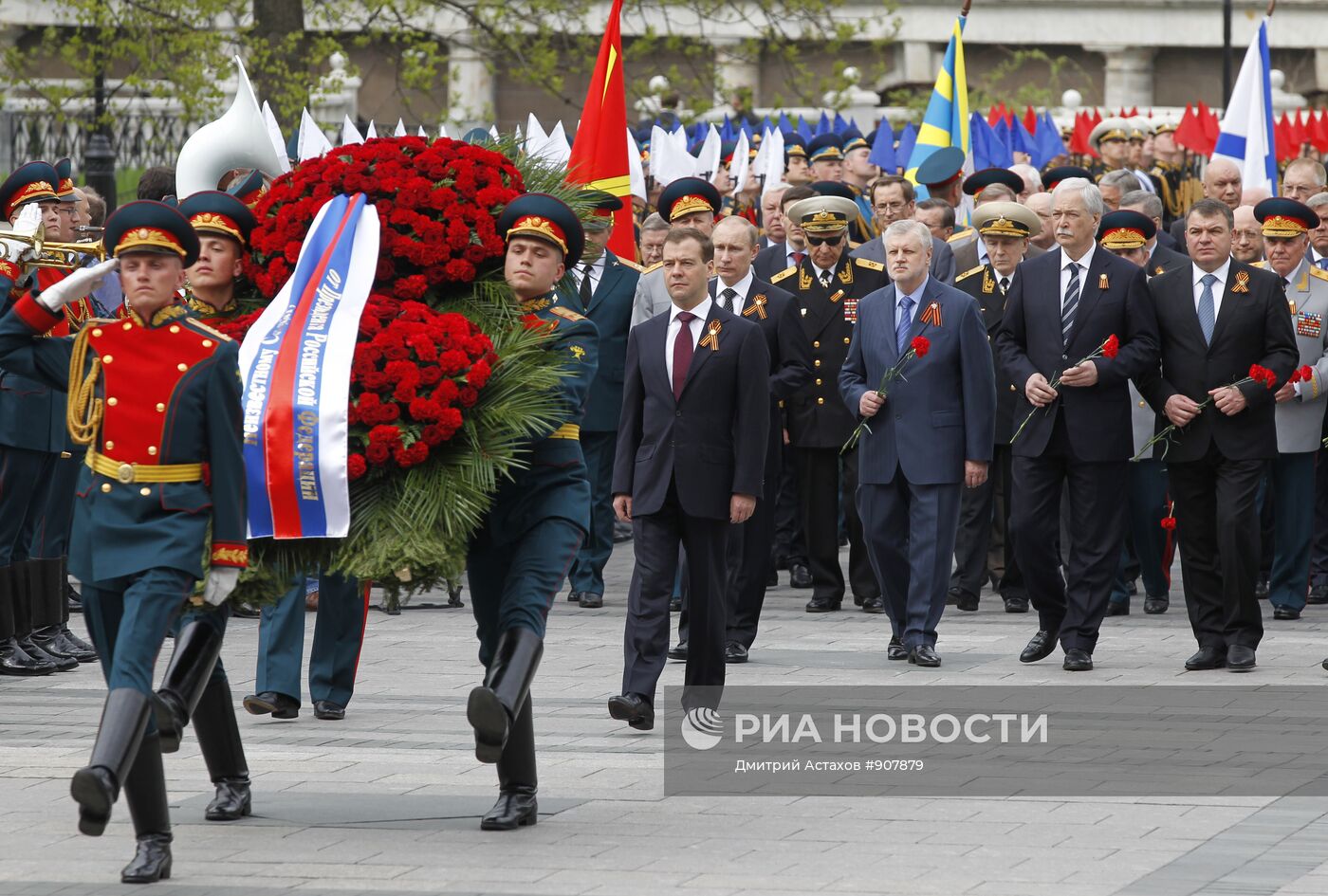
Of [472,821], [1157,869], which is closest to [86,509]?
[472,821]

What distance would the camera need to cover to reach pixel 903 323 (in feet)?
36.2

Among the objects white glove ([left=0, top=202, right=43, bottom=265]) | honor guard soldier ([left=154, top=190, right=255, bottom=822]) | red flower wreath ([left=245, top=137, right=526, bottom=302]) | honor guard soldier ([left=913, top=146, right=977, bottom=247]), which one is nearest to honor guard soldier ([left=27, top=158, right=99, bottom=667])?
white glove ([left=0, top=202, right=43, bottom=265])

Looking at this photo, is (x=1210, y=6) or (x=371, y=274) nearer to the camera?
(x=371, y=274)

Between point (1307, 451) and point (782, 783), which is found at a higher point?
point (1307, 451)

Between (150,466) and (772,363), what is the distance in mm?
5233

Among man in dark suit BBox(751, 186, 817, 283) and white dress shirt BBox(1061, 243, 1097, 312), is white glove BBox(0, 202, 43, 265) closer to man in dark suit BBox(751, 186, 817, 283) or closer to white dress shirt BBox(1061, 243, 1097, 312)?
white dress shirt BBox(1061, 243, 1097, 312)

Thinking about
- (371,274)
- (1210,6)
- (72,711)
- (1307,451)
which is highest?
(1210,6)

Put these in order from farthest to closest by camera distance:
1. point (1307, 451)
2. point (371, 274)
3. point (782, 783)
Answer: point (1307, 451), point (782, 783), point (371, 274)

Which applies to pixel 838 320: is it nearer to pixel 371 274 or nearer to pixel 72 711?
pixel 72 711

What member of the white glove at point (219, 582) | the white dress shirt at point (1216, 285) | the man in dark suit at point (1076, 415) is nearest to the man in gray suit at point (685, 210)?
the man in dark suit at point (1076, 415)

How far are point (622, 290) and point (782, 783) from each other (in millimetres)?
5702

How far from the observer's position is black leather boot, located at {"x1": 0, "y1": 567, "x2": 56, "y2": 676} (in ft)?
34.8

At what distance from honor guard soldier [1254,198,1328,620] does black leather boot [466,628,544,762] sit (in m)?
5.77

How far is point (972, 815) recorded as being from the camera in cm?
734
